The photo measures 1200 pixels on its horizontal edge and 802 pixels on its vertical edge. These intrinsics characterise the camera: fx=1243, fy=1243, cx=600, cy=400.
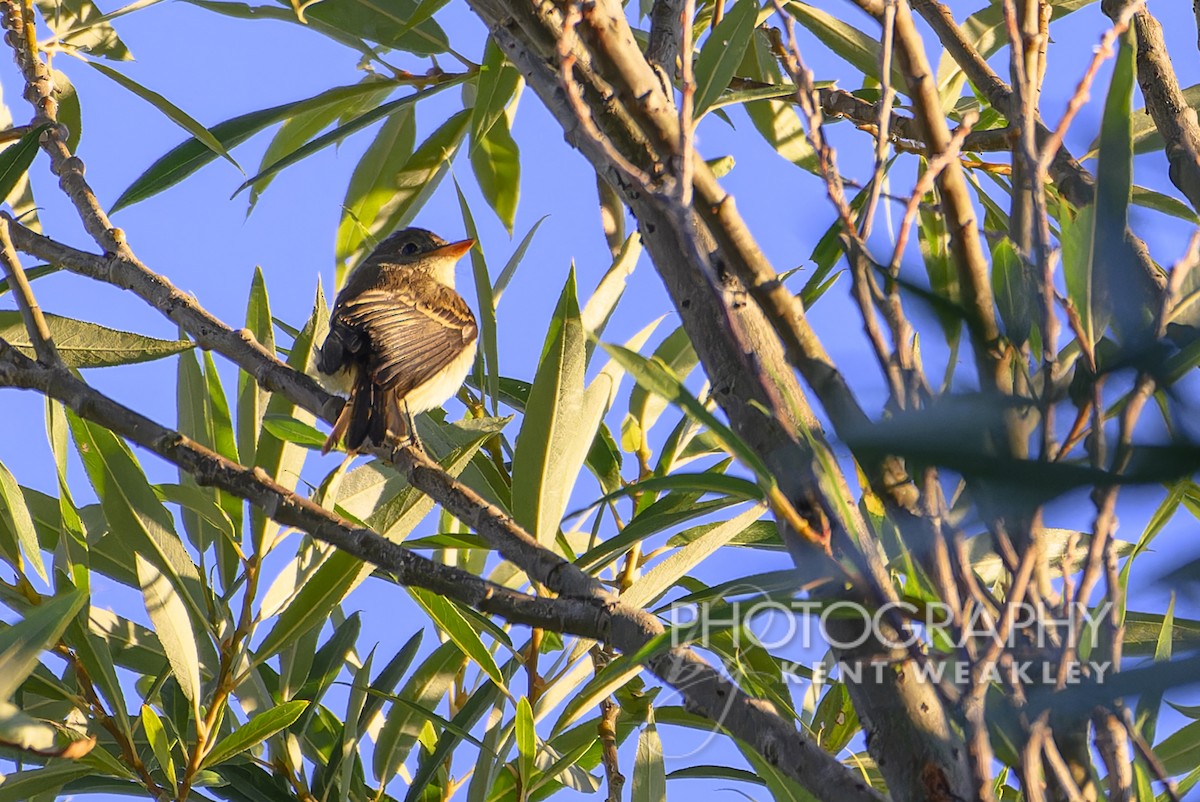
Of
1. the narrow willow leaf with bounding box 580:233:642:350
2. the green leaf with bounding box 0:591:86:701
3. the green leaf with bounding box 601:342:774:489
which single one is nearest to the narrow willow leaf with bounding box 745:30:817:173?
the narrow willow leaf with bounding box 580:233:642:350

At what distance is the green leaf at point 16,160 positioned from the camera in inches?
89.4

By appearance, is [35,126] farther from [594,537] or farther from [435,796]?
[435,796]

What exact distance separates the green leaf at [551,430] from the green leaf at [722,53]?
411mm

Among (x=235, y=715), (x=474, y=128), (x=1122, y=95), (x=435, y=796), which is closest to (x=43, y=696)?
(x=235, y=715)

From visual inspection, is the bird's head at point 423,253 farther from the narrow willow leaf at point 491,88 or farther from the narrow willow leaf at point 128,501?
the narrow willow leaf at point 128,501

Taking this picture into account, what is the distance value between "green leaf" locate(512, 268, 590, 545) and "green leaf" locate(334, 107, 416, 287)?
1.07 metres

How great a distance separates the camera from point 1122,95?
1147 millimetres

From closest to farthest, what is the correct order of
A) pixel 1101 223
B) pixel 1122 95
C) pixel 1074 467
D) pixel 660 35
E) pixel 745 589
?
pixel 1074 467 → pixel 1101 223 → pixel 1122 95 → pixel 745 589 → pixel 660 35

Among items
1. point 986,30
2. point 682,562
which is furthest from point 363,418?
point 986,30

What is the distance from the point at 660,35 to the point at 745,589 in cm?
98

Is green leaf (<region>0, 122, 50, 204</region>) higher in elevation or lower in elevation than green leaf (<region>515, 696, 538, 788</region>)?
higher

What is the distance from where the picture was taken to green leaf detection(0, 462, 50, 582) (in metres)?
2.22

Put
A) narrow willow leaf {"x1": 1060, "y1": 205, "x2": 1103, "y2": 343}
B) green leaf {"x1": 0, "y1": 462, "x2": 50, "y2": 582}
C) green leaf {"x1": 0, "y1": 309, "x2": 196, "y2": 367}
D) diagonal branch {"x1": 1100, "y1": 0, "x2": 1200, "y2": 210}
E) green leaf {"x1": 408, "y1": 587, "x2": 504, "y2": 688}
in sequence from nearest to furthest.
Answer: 1. narrow willow leaf {"x1": 1060, "y1": 205, "x2": 1103, "y2": 343}
2. diagonal branch {"x1": 1100, "y1": 0, "x2": 1200, "y2": 210}
3. green leaf {"x1": 408, "y1": 587, "x2": 504, "y2": 688}
4. green leaf {"x1": 0, "y1": 462, "x2": 50, "y2": 582}
5. green leaf {"x1": 0, "y1": 309, "x2": 196, "y2": 367}

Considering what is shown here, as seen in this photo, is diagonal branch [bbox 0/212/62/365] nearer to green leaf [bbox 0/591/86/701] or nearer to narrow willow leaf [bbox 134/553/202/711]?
narrow willow leaf [bbox 134/553/202/711]
